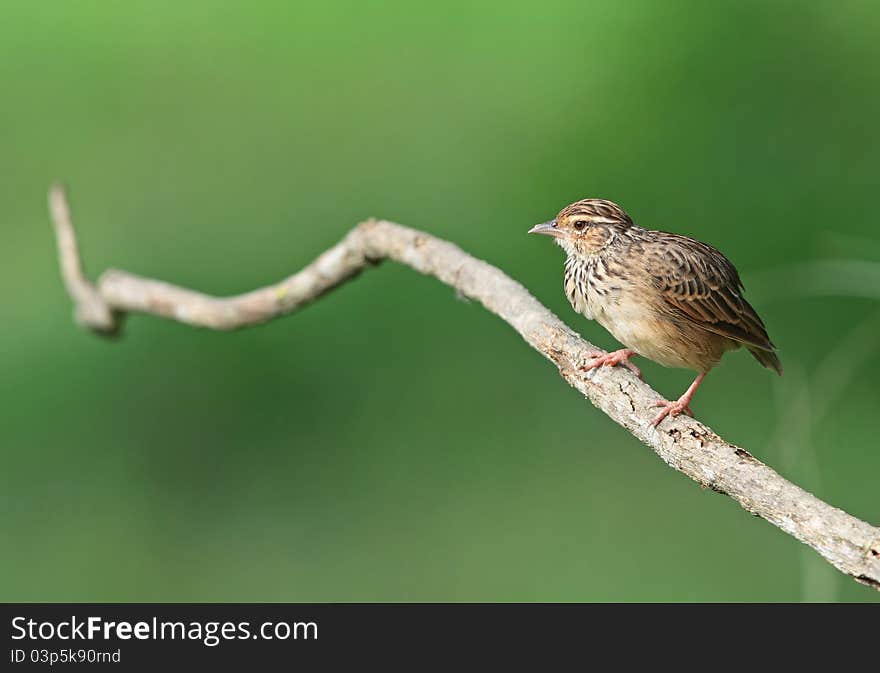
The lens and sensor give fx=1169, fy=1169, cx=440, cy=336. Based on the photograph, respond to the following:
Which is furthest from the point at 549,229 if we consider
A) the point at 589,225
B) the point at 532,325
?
the point at 532,325

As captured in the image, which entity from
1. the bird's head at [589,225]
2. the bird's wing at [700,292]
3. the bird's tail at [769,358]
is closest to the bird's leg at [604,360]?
the bird's wing at [700,292]

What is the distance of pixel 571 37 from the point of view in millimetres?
7555

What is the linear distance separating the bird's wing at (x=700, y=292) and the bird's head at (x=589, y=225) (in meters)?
0.12

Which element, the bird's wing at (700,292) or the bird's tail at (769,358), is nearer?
the bird's wing at (700,292)

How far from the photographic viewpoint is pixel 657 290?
3104 millimetres

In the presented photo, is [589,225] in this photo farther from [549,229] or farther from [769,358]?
[769,358]

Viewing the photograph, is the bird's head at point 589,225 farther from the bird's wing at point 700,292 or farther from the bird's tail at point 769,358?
the bird's tail at point 769,358

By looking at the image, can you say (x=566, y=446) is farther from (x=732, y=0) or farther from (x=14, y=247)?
(x=14, y=247)

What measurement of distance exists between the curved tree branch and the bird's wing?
0.30m

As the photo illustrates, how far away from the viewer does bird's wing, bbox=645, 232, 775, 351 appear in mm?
3082

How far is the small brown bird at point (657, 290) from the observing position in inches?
121

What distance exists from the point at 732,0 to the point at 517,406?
299 centimetres

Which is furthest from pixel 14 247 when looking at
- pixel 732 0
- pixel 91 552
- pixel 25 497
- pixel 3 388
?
pixel 732 0

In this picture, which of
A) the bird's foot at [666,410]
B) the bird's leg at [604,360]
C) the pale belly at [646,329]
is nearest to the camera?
the bird's foot at [666,410]
